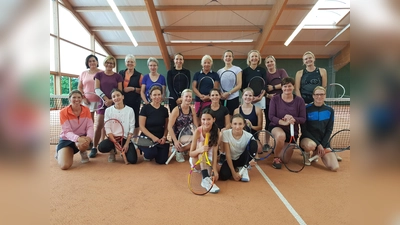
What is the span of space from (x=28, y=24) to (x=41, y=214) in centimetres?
34

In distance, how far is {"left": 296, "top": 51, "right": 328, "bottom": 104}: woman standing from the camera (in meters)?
4.21

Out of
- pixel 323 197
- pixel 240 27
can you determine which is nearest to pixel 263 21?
pixel 240 27

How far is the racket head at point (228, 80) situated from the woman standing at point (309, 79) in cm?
115

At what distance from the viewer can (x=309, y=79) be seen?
13.9 ft

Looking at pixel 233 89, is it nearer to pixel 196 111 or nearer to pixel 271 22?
pixel 196 111

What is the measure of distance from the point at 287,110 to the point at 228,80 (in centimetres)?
119

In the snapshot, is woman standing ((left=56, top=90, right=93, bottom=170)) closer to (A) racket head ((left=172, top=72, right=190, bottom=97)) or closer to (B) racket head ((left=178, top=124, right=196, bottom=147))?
(B) racket head ((left=178, top=124, right=196, bottom=147))


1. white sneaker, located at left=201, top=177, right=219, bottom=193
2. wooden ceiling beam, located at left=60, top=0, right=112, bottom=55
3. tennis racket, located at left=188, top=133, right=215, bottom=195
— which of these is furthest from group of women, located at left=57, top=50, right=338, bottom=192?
wooden ceiling beam, located at left=60, top=0, right=112, bottom=55

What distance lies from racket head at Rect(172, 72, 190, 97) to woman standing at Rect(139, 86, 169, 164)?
2.06ft

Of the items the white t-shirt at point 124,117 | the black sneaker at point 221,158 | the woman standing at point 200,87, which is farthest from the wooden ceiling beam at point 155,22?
the black sneaker at point 221,158

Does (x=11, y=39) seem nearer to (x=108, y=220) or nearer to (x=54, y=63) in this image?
(x=108, y=220)

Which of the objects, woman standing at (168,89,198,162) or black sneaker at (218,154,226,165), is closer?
black sneaker at (218,154,226,165)

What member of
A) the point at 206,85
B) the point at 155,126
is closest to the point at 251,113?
the point at 206,85

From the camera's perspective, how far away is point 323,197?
8.91 feet
